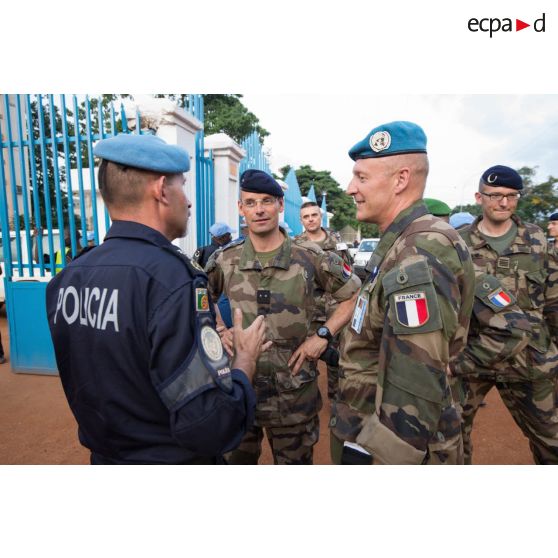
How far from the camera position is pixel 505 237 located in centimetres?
262

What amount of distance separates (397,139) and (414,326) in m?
Result: 0.73

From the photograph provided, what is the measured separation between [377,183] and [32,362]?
5.16m

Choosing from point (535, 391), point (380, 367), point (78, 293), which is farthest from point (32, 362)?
point (535, 391)

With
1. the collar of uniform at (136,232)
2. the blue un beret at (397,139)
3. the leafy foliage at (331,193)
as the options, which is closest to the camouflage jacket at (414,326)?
the blue un beret at (397,139)

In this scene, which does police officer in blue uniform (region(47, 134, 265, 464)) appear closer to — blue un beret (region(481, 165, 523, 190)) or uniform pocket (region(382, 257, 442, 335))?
uniform pocket (region(382, 257, 442, 335))

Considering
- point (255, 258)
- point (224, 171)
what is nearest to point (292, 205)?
point (224, 171)

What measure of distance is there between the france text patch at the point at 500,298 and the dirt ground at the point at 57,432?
1586 millimetres

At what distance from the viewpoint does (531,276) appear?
254cm

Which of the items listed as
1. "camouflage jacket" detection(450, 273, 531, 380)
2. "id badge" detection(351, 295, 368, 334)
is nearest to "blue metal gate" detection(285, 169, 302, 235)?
"camouflage jacket" detection(450, 273, 531, 380)

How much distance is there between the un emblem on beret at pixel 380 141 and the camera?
1454 millimetres

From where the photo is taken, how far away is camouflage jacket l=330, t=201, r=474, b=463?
116cm

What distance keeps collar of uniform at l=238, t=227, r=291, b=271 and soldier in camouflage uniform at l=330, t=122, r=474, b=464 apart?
759mm

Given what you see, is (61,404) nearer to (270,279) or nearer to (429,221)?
(270,279)

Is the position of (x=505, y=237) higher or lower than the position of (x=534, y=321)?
higher
